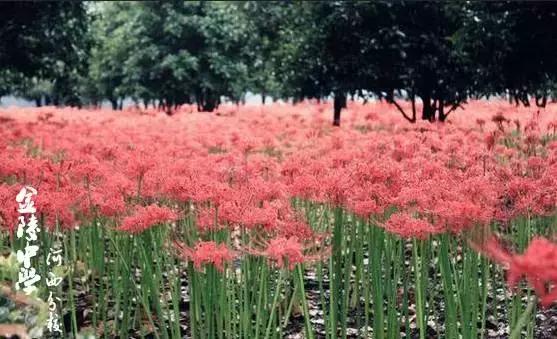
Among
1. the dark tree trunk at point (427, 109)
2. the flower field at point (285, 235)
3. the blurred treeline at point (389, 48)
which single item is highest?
the blurred treeline at point (389, 48)

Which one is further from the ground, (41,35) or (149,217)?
(41,35)

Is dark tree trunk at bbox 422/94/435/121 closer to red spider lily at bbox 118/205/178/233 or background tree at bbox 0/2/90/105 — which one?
background tree at bbox 0/2/90/105

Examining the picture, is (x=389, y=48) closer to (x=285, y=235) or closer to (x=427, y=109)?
(x=427, y=109)

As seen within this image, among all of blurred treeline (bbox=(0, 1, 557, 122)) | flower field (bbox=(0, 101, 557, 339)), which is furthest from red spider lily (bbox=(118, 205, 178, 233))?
blurred treeline (bbox=(0, 1, 557, 122))

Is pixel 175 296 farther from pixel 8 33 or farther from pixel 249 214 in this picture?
pixel 8 33

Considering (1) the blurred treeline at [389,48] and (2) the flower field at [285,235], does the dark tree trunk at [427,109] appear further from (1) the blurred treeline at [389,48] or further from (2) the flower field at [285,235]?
(2) the flower field at [285,235]

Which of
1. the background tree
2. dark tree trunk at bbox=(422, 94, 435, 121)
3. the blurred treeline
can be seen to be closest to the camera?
the blurred treeline

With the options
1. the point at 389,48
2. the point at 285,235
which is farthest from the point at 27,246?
the point at 389,48

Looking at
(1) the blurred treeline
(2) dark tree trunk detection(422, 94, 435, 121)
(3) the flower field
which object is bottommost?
(3) the flower field

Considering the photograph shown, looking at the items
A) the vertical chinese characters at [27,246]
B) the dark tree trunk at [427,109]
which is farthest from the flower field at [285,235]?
the dark tree trunk at [427,109]

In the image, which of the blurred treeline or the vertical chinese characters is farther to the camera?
the blurred treeline

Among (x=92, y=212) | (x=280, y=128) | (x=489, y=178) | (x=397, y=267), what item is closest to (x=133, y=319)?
(x=92, y=212)

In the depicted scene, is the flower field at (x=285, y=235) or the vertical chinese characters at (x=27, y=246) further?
the flower field at (x=285, y=235)

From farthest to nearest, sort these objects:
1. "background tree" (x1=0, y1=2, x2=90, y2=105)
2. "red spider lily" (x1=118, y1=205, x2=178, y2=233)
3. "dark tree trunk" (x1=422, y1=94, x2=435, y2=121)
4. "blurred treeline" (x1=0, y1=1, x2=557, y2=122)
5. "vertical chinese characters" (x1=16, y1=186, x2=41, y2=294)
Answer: "dark tree trunk" (x1=422, y1=94, x2=435, y2=121) < "background tree" (x1=0, y1=2, x2=90, y2=105) < "blurred treeline" (x1=0, y1=1, x2=557, y2=122) < "red spider lily" (x1=118, y1=205, x2=178, y2=233) < "vertical chinese characters" (x1=16, y1=186, x2=41, y2=294)
